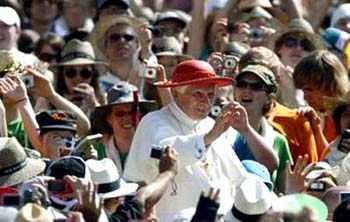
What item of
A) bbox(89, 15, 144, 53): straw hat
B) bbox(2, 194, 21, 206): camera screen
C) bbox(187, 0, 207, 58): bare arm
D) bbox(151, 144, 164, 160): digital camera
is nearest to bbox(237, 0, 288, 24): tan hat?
bbox(187, 0, 207, 58): bare arm

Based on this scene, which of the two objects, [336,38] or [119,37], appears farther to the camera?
[336,38]

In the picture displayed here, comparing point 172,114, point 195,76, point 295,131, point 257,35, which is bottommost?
point 295,131

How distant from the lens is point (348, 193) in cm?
1009

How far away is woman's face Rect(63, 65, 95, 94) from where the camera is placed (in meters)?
13.8

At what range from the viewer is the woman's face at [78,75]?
13844 millimetres

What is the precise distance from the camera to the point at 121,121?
478 inches

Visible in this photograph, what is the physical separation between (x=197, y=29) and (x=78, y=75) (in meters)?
1.89

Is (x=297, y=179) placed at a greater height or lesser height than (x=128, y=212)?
lesser

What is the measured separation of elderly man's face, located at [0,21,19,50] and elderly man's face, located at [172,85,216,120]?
2.90 m

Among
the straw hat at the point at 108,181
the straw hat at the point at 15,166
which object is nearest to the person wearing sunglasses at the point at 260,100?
the straw hat at the point at 108,181

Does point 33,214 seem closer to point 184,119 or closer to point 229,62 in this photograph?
point 184,119

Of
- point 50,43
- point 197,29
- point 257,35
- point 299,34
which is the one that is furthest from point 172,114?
A: point 197,29

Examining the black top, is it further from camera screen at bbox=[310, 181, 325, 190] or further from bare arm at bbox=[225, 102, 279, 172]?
bare arm at bbox=[225, 102, 279, 172]

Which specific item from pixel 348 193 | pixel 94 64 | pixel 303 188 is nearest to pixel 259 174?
pixel 303 188
